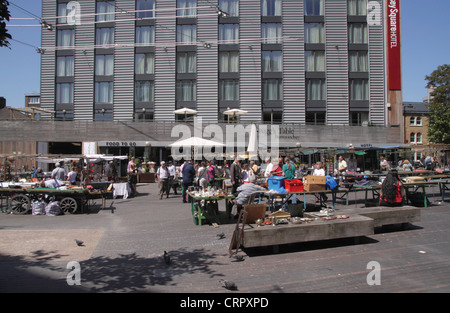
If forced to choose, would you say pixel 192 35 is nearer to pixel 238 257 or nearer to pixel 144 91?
pixel 144 91

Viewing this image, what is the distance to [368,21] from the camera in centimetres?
3334

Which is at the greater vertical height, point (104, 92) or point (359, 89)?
point (359, 89)

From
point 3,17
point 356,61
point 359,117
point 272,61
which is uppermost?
point 356,61

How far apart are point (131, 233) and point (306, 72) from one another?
93.3 feet

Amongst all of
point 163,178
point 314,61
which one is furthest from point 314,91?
point 163,178

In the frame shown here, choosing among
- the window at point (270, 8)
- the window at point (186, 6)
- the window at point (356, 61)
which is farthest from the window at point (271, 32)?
the window at point (356, 61)

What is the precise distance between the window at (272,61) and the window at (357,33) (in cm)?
762

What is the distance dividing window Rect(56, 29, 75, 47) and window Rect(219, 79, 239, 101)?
15652 millimetres

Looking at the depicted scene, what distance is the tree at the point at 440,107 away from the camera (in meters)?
39.0

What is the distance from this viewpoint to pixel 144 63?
108ft

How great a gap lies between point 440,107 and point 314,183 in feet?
125

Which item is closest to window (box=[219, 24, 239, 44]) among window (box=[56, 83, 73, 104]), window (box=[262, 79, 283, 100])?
window (box=[262, 79, 283, 100])

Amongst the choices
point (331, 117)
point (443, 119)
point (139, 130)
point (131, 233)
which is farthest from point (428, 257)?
point (443, 119)
